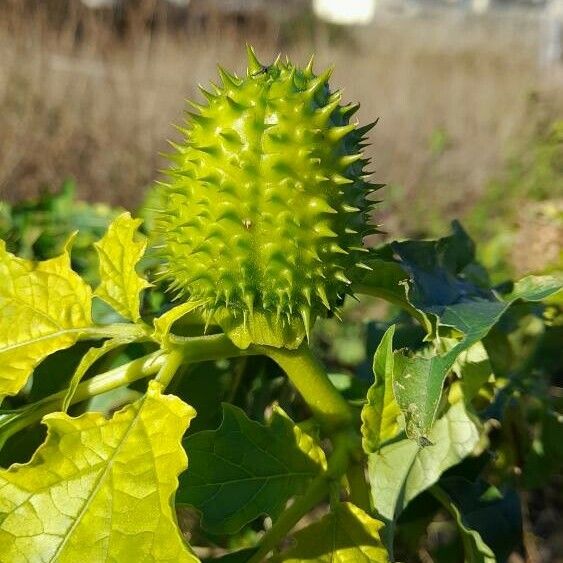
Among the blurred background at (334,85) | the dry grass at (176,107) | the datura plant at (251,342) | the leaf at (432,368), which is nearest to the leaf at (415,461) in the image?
the datura plant at (251,342)

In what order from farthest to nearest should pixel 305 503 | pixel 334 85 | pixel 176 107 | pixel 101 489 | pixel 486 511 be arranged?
pixel 334 85 → pixel 176 107 → pixel 486 511 → pixel 305 503 → pixel 101 489

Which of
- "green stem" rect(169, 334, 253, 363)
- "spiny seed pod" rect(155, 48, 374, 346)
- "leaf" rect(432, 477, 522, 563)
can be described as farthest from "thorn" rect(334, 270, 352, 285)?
"leaf" rect(432, 477, 522, 563)

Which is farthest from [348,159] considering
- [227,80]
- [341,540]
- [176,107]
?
[176,107]

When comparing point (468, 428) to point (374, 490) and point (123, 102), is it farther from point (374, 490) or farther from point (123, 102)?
point (123, 102)

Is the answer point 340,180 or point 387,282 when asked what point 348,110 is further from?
point 387,282

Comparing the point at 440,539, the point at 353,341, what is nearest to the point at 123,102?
the point at 353,341

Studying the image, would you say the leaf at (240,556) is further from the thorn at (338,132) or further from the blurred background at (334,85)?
the blurred background at (334,85)
